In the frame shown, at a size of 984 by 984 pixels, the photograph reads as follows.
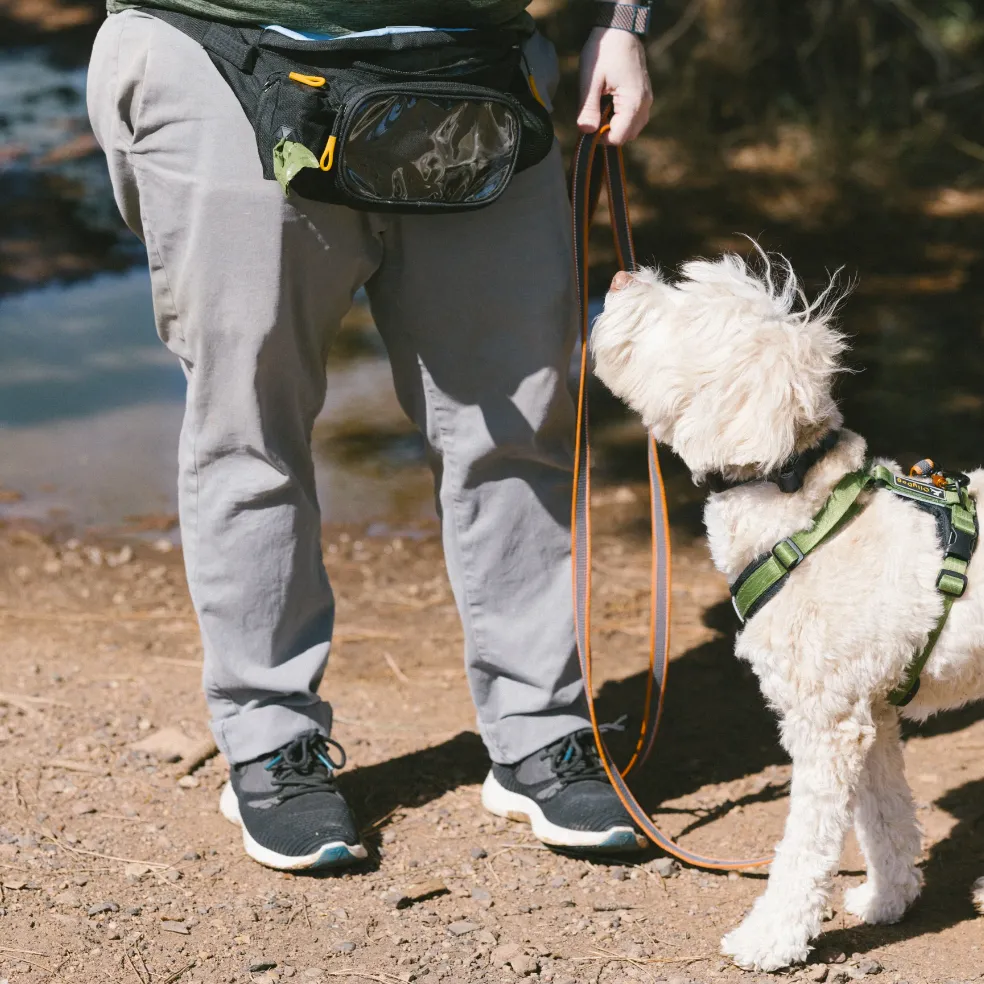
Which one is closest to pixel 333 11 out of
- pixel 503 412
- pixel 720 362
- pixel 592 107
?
pixel 592 107

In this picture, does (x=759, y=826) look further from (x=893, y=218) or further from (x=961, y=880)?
(x=893, y=218)

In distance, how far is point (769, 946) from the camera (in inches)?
96.5

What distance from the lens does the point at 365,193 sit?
8.09ft

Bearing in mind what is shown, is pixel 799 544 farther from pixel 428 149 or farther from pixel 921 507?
pixel 428 149

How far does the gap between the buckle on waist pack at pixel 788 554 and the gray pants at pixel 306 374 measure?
2.27 feet

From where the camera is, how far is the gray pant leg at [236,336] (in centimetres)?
249

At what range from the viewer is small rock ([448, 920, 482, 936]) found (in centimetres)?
262

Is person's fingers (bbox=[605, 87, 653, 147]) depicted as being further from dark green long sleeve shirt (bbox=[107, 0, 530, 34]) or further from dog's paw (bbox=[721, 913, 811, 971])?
dog's paw (bbox=[721, 913, 811, 971])

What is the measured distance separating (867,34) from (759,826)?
24.8ft

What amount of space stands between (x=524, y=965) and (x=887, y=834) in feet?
2.71

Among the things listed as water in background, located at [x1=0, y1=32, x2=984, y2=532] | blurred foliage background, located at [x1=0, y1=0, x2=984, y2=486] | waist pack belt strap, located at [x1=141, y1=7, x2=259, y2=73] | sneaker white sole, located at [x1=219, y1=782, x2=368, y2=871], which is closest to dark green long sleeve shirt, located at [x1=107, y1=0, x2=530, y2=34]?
waist pack belt strap, located at [x1=141, y1=7, x2=259, y2=73]

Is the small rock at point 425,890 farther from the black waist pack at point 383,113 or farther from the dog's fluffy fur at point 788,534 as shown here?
the black waist pack at point 383,113

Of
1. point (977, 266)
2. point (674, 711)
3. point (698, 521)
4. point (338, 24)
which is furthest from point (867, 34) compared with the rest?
point (338, 24)

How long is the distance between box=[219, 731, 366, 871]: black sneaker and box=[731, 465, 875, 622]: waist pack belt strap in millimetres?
1078
